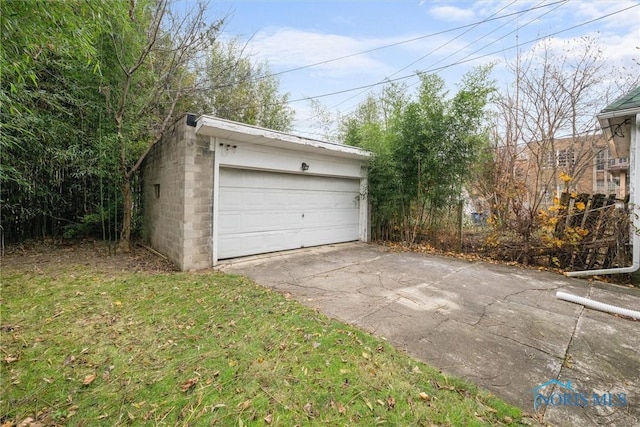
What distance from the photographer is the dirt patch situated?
4.62m

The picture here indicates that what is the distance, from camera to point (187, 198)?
4426 mm

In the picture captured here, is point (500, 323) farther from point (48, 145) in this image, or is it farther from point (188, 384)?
point (48, 145)

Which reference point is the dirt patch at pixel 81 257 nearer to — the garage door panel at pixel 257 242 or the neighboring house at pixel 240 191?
the neighboring house at pixel 240 191

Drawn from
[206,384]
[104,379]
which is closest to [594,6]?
[206,384]

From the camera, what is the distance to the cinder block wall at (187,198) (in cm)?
445

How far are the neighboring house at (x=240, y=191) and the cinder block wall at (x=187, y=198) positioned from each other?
16 millimetres

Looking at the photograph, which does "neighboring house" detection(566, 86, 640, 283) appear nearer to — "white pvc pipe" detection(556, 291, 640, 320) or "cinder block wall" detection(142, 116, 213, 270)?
"white pvc pipe" detection(556, 291, 640, 320)

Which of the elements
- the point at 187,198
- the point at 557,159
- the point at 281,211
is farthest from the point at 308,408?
the point at 557,159

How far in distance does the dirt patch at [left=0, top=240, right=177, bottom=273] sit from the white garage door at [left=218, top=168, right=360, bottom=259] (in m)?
1.29

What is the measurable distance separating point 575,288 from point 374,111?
31.3 ft

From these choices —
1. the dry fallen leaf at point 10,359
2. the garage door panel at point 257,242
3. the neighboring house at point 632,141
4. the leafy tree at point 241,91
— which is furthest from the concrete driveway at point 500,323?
the leafy tree at point 241,91

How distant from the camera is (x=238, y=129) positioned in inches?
175

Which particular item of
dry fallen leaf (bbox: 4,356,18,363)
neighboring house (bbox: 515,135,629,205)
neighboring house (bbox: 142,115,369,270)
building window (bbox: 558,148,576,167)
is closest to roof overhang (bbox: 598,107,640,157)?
neighboring house (bbox: 515,135,629,205)

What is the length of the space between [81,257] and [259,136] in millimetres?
4132
